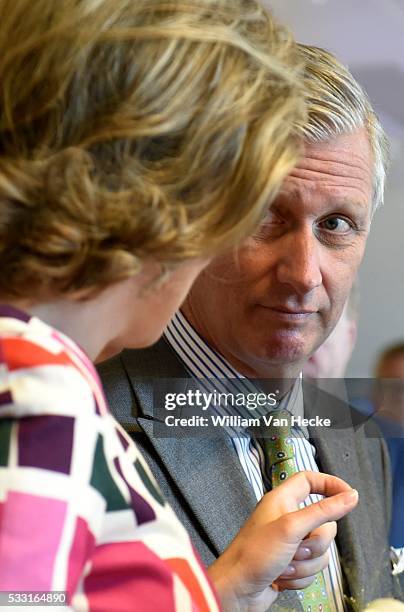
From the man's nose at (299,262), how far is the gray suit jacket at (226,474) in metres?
0.14

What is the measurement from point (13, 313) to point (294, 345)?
56 cm

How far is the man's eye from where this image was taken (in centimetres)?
99

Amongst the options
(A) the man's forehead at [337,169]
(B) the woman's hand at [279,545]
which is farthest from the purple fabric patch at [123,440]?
(A) the man's forehead at [337,169]

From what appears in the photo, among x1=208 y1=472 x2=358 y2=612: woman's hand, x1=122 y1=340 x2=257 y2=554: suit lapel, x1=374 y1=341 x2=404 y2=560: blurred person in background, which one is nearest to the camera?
x1=208 y1=472 x2=358 y2=612: woman's hand

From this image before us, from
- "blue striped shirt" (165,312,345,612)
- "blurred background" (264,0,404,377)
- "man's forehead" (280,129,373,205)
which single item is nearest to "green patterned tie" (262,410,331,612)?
"blue striped shirt" (165,312,345,612)

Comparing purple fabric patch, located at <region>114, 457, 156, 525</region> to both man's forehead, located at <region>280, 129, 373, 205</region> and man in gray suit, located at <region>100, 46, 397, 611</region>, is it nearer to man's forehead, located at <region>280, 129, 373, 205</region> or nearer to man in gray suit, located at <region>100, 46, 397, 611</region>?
man in gray suit, located at <region>100, 46, 397, 611</region>

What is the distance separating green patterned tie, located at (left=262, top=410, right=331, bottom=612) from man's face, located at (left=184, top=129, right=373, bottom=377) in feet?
0.23

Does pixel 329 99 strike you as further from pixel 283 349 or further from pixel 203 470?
pixel 203 470

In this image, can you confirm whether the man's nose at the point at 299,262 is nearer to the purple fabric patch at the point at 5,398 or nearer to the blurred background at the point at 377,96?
the blurred background at the point at 377,96

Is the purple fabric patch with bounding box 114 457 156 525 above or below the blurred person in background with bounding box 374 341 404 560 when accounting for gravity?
below

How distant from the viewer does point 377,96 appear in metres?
1.14

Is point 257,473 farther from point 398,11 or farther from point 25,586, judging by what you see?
point 398,11

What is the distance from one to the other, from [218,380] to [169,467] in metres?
0.12

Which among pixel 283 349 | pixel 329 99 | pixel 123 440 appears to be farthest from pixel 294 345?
pixel 123 440
